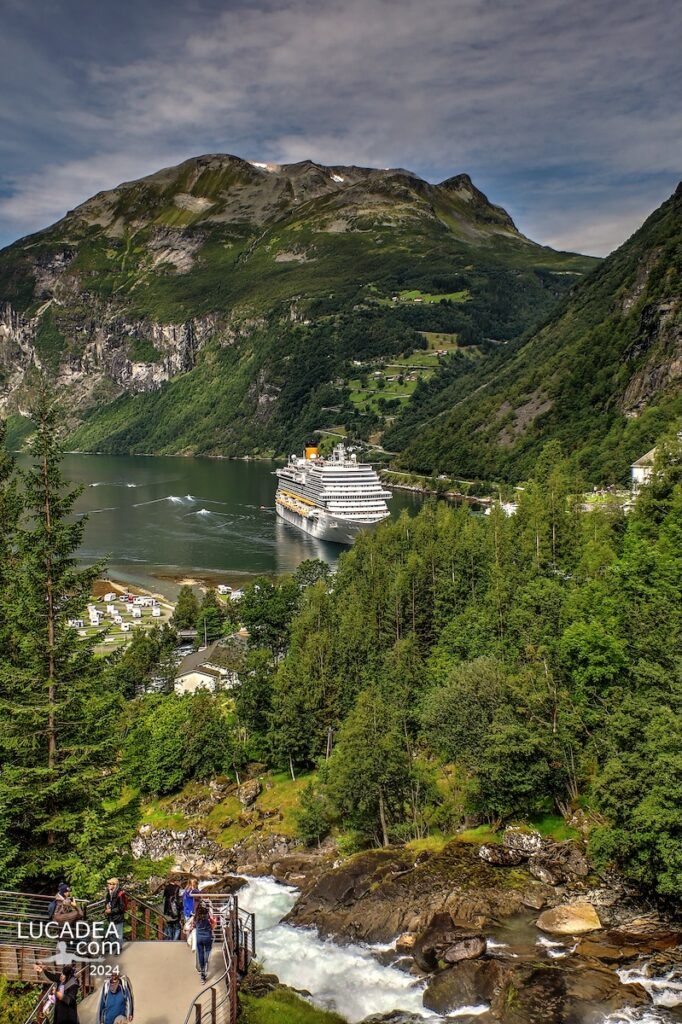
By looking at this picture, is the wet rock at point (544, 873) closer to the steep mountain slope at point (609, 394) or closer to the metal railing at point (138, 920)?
the metal railing at point (138, 920)

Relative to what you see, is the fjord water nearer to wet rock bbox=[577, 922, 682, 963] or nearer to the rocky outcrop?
the rocky outcrop

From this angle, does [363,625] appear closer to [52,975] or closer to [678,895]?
[678,895]

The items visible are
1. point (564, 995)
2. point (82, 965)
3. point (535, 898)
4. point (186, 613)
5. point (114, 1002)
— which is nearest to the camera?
point (114, 1002)

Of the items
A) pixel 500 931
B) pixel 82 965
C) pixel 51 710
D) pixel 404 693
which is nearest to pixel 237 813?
pixel 404 693

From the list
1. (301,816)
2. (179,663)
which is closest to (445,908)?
(301,816)

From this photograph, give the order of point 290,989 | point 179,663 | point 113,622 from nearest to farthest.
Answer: point 290,989
point 179,663
point 113,622

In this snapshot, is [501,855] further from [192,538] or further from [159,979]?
[192,538]

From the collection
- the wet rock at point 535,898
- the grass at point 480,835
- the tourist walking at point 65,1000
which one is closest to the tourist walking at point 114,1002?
the tourist walking at point 65,1000
